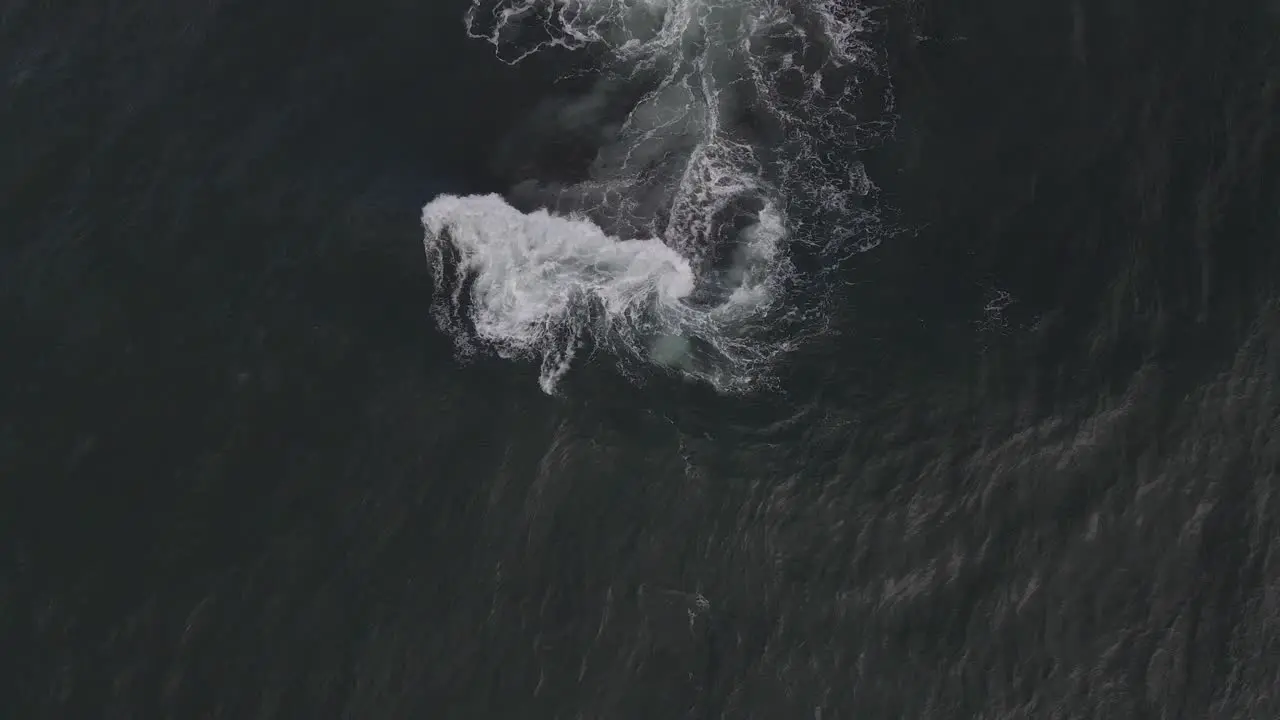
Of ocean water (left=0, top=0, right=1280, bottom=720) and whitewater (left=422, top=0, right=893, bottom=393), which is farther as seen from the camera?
whitewater (left=422, top=0, right=893, bottom=393)

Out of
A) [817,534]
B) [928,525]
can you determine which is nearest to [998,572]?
[928,525]

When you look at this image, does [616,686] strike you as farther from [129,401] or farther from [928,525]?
[129,401]

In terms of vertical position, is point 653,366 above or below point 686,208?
below

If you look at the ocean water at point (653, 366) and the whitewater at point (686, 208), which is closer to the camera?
the ocean water at point (653, 366)

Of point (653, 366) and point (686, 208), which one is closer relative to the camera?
point (653, 366)
